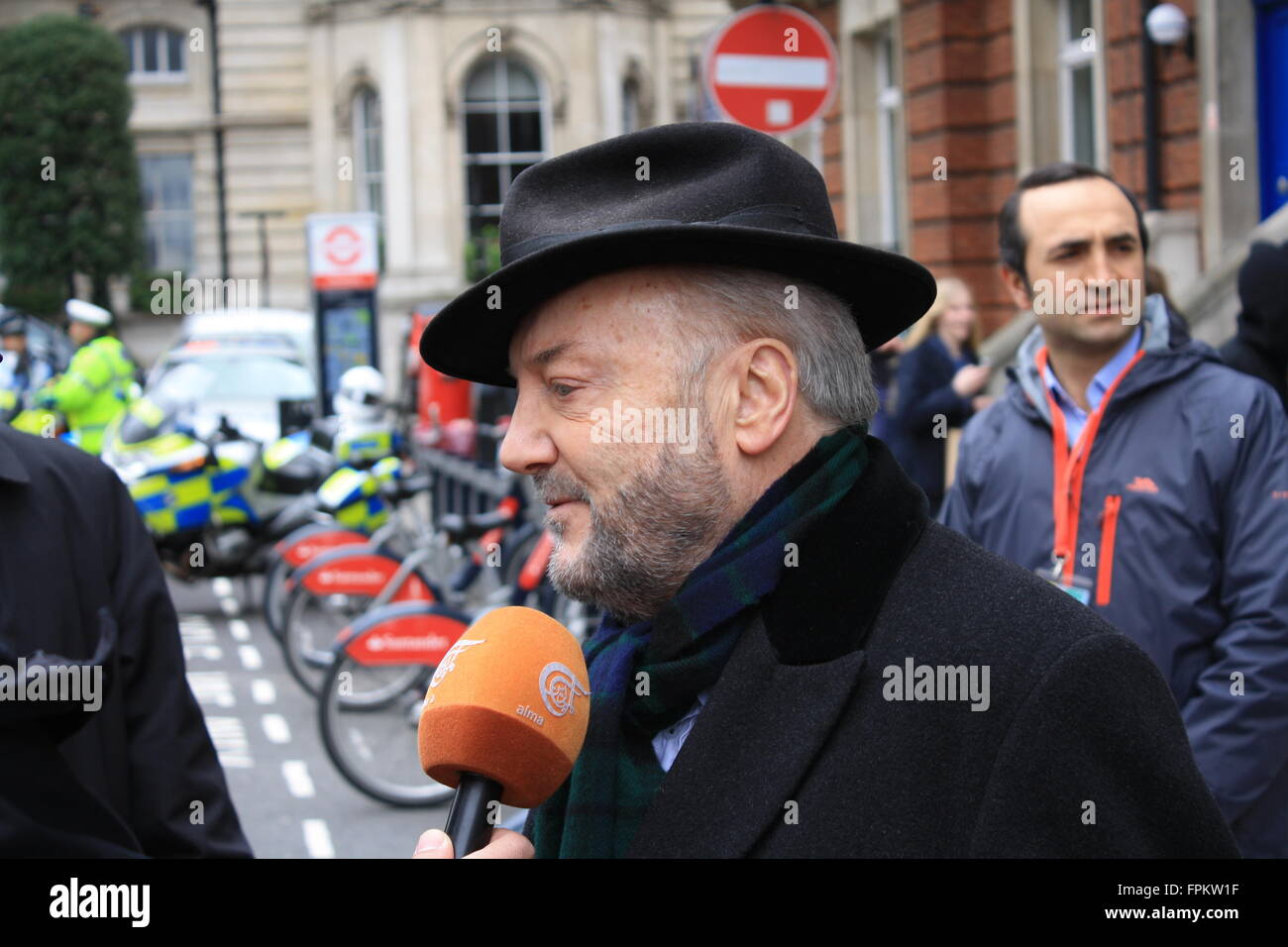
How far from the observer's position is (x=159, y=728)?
106 inches

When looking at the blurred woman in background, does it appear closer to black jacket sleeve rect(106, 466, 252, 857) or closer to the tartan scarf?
black jacket sleeve rect(106, 466, 252, 857)

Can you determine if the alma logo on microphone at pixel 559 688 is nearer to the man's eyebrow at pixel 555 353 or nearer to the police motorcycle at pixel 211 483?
the man's eyebrow at pixel 555 353

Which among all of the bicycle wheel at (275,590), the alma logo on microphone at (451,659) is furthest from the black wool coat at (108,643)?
the bicycle wheel at (275,590)

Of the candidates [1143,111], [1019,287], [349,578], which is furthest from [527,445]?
[1143,111]

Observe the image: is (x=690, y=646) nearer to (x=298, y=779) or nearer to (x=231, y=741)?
(x=298, y=779)

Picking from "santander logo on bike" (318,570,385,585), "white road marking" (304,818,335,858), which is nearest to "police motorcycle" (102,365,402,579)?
"santander logo on bike" (318,570,385,585)

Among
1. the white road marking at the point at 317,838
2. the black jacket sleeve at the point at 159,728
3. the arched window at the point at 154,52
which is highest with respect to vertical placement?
the arched window at the point at 154,52

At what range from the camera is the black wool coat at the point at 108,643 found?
99.8 inches

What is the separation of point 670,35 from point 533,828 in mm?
39692

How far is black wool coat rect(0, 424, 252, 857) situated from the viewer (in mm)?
2535

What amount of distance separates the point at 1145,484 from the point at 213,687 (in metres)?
7.02

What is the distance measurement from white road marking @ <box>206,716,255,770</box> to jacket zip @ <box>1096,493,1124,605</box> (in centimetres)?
500

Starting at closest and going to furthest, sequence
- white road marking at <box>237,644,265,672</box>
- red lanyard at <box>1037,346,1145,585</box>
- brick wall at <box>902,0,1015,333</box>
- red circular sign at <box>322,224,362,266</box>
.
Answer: red lanyard at <box>1037,346,1145,585</box>
white road marking at <box>237,644,265,672</box>
brick wall at <box>902,0,1015,333</box>
red circular sign at <box>322,224,362,266</box>

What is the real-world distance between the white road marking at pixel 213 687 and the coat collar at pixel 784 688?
750cm
